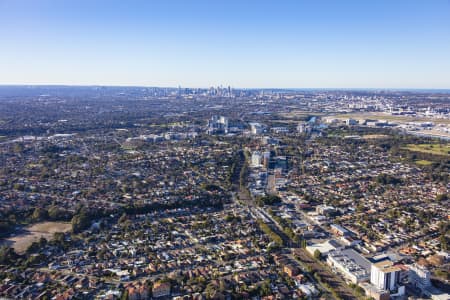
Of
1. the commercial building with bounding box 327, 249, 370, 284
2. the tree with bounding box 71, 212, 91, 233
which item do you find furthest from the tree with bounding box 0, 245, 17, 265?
the commercial building with bounding box 327, 249, 370, 284

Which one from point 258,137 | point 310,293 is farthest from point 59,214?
point 258,137

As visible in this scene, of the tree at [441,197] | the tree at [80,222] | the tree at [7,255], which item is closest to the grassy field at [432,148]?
the tree at [441,197]

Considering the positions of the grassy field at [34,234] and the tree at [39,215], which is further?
the tree at [39,215]

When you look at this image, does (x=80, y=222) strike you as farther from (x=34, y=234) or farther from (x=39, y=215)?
(x=39, y=215)

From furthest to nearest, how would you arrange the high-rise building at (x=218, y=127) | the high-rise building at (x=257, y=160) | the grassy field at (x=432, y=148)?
the high-rise building at (x=218, y=127) < the grassy field at (x=432, y=148) < the high-rise building at (x=257, y=160)

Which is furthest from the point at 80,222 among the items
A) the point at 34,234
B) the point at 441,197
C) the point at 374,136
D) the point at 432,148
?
the point at 374,136

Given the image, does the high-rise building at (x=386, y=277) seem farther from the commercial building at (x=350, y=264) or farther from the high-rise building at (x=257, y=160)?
the high-rise building at (x=257, y=160)

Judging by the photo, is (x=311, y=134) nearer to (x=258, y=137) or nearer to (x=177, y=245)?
(x=258, y=137)
